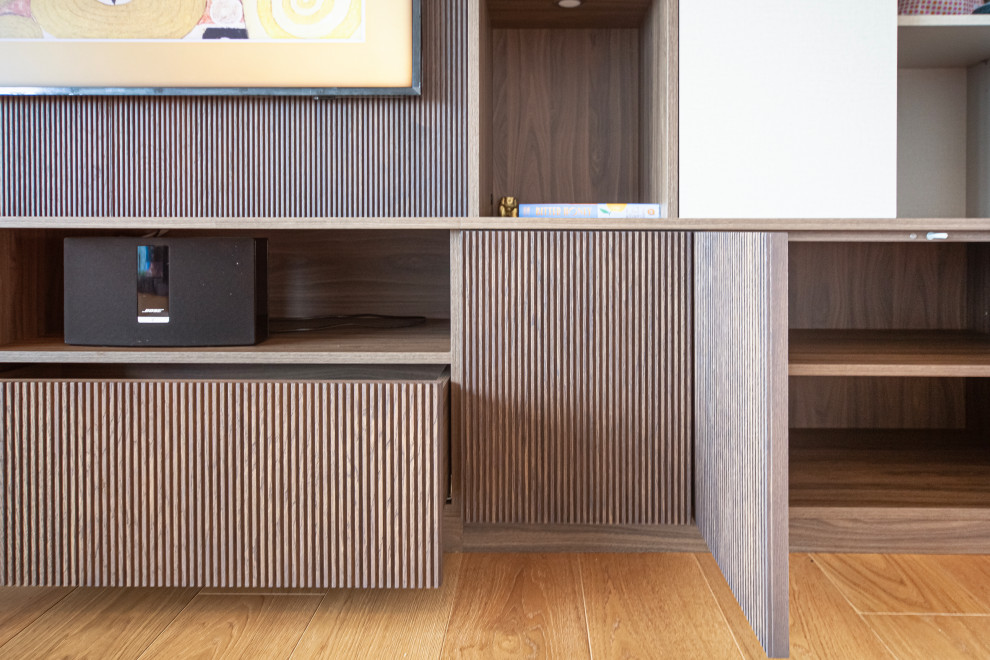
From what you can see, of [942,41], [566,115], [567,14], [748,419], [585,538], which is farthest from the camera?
[566,115]

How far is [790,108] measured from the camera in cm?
124

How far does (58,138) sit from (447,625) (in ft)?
3.50

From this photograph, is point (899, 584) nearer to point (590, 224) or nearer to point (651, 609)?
point (651, 609)

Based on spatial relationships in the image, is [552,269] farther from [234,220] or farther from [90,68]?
[90,68]

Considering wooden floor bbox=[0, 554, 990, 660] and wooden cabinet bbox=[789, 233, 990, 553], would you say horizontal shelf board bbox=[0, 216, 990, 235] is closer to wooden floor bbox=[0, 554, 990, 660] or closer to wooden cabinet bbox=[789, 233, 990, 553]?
wooden cabinet bbox=[789, 233, 990, 553]

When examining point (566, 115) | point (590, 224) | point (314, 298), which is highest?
point (566, 115)

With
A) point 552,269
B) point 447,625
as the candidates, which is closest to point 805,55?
point 552,269

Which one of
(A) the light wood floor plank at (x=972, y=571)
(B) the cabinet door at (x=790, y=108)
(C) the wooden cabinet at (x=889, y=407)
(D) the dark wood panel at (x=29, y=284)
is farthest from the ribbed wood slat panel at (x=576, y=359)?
(D) the dark wood panel at (x=29, y=284)

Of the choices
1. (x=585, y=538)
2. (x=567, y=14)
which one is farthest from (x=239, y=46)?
(x=585, y=538)

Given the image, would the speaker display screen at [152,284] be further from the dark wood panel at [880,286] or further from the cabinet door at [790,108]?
the dark wood panel at [880,286]

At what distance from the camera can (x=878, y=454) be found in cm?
153

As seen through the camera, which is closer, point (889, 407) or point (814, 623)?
point (814, 623)

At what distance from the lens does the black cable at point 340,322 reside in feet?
4.93

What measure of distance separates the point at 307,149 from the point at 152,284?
1.16ft
